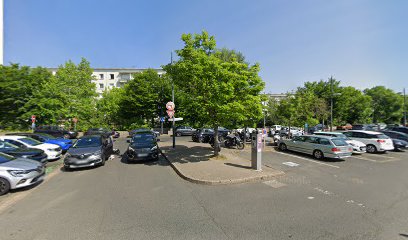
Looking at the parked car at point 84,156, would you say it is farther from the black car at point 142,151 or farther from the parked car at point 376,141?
the parked car at point 376,141

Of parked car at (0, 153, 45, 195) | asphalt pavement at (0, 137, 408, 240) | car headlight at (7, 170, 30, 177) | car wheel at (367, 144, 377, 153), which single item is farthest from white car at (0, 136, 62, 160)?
car wheel at (367, 144, 377, 153)

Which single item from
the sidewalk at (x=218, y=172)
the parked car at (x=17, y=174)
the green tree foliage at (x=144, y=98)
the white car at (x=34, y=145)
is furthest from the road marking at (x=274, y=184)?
the green tree foliage at (x=144, y=98)

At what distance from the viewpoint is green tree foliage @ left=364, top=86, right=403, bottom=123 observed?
4428 cm

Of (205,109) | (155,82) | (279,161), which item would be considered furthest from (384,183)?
(155,82)

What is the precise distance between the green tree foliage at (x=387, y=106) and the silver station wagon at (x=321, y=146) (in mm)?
47142

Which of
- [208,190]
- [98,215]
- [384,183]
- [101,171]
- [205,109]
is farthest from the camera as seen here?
[205,109]

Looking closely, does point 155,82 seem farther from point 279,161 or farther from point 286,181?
point 286,181

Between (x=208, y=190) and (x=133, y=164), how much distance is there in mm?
5769

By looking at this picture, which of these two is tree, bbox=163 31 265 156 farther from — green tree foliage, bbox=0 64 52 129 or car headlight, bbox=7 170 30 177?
green tree foliage, bbox=0 64 52 129

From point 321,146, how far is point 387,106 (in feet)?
Result: 162

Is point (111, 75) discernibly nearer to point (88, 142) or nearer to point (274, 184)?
point (88, 142)

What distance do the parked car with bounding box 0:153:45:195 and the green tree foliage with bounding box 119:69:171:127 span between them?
26447mm

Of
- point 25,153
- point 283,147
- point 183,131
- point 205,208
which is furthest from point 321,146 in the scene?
point 183,131

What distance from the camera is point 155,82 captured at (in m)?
34.4
